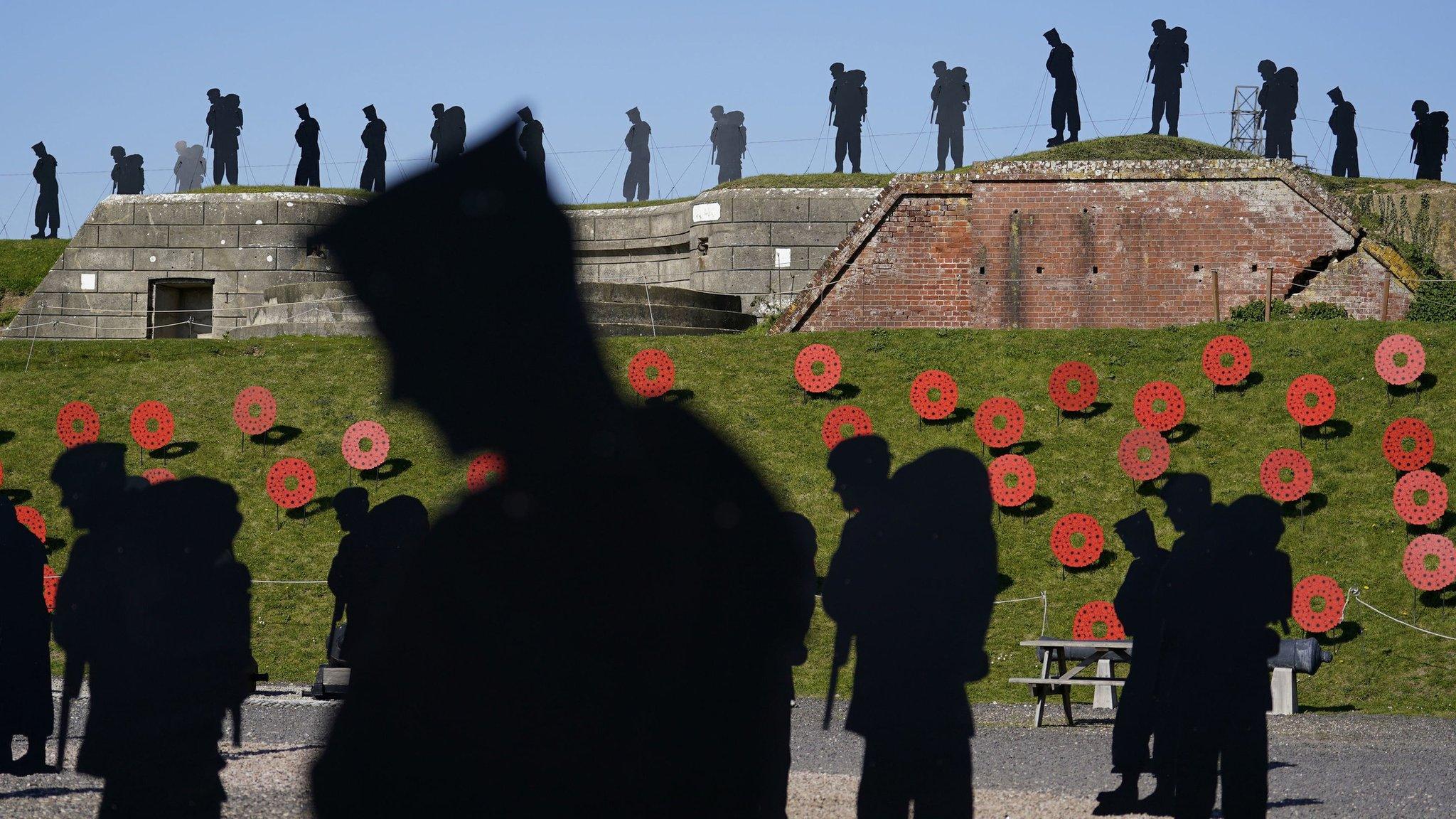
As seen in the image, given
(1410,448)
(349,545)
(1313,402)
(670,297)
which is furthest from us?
(670,297)

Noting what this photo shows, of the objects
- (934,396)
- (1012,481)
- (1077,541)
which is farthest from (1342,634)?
(934,396)

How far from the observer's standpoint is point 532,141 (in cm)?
174

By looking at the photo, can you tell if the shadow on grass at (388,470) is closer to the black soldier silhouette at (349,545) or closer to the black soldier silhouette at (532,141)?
the black soldier silhouette at (349,545)

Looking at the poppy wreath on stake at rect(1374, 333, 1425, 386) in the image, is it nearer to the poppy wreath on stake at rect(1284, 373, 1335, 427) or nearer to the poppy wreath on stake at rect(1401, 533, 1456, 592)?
the poppy wreath on stake at rect(1284, 373, 1335, 427)

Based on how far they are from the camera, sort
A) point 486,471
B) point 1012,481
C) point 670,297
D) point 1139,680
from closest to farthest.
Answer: point 486,471, point 1139,680, point 1012,481, point 670,297

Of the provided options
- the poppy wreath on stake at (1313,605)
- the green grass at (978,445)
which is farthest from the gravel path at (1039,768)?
the poppy wreath on stake at (1313,605)

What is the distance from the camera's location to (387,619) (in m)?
1.77

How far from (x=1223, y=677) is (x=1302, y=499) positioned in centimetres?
742

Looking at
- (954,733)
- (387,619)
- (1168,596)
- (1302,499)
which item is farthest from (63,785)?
(1302,499)

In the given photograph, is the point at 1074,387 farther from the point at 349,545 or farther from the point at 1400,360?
the point at 349,545

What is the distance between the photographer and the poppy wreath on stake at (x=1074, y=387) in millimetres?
13617

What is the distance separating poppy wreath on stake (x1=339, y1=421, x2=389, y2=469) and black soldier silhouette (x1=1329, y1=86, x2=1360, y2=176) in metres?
19.6

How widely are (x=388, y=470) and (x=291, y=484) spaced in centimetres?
99

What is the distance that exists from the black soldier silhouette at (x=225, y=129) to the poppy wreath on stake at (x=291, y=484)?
47.6ft
